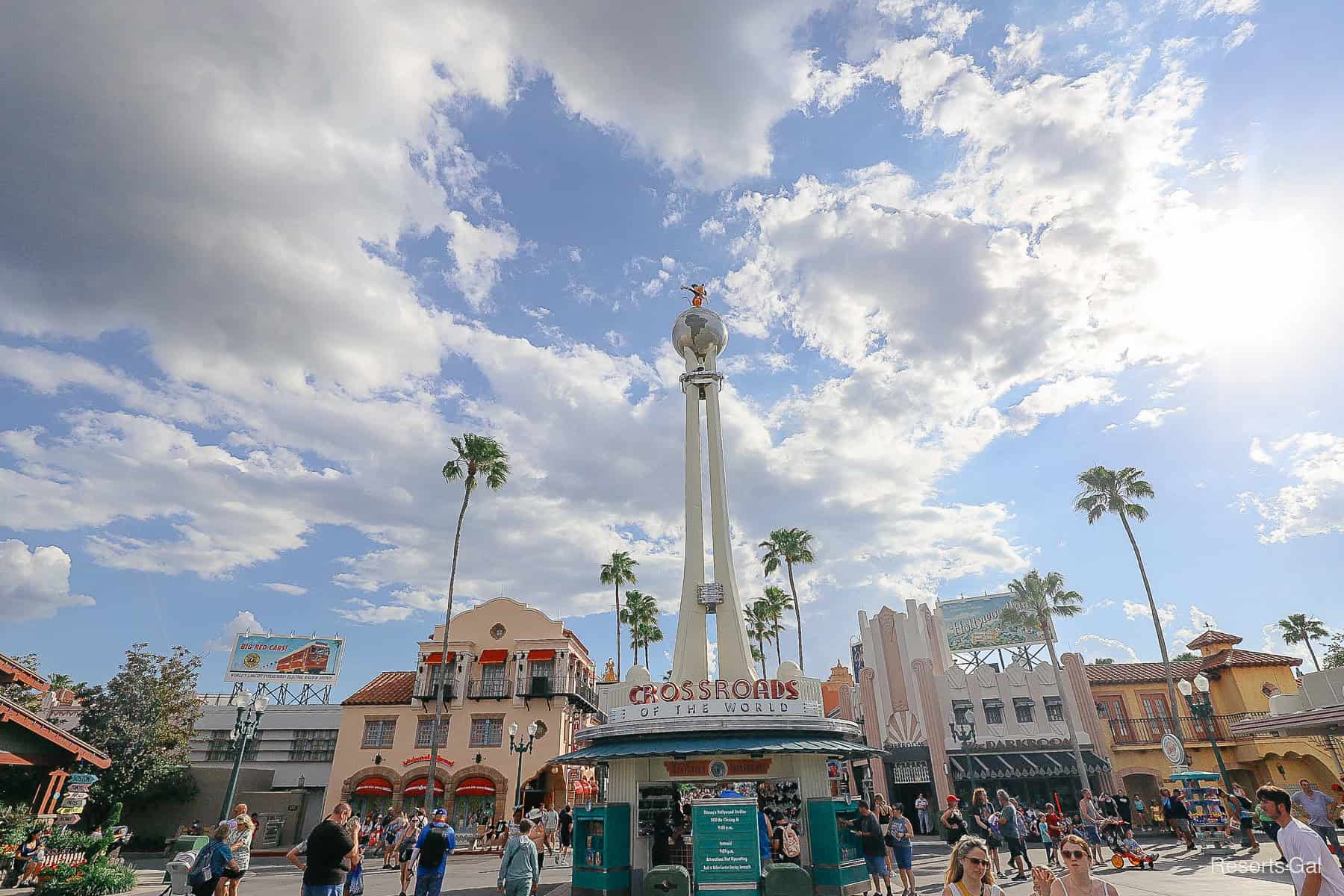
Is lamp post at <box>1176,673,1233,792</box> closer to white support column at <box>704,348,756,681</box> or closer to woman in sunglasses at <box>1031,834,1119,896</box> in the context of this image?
white support column at <box>704,348,756,681</box>

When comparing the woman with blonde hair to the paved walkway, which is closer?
the woman with blonde hair

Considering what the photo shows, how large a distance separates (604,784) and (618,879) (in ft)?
7.77

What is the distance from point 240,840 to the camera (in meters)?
11.3

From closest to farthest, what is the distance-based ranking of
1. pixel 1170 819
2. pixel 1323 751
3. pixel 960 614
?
pixel 1170 819, pixel 1323 751, pixel 960 614

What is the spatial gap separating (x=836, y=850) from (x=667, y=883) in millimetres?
5099

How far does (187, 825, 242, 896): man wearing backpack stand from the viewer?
10.2 meters

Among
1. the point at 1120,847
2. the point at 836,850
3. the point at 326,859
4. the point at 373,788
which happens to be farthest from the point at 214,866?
the point at 373,788

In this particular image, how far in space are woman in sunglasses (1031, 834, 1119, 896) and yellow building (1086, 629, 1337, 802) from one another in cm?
3620

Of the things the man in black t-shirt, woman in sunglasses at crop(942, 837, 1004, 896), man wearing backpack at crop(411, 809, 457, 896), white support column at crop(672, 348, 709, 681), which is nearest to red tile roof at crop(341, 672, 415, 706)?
white support column at crop(672, 348, 709, 681)

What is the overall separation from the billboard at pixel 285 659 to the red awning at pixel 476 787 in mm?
14242

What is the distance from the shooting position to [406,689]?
39.3 m

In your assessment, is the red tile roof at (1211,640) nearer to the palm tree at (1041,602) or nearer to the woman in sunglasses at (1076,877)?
the palm tree at (1041,602)

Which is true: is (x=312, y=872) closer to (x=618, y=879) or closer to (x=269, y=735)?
(x=618, y=879)

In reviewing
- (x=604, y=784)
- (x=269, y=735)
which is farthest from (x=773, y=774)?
(x=269, y=735)
